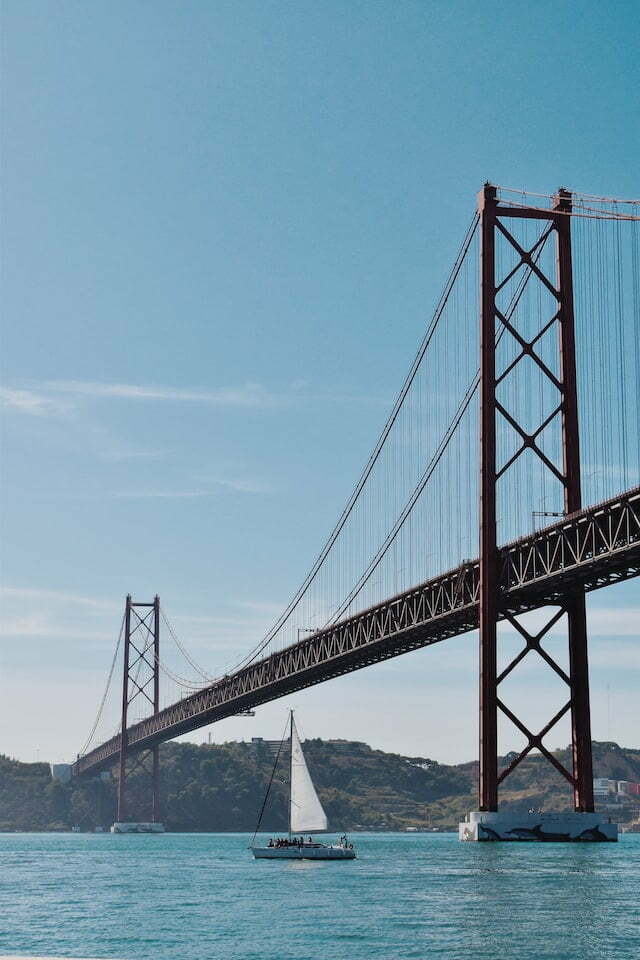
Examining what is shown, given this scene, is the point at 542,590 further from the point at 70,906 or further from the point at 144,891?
the point at 70,906

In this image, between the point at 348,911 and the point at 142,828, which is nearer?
the point at 348,911

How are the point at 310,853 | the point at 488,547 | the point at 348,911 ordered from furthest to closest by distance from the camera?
the point at 310,853 → the point at 488,547 → the point at 348,911

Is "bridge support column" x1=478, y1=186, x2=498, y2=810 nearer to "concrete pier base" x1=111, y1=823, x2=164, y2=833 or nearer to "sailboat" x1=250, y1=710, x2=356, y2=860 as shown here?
"sailboat" x1=250, y1=710, x2=356, y2=860

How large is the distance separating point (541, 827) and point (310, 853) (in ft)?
44.1

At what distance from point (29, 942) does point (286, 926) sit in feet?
18.8

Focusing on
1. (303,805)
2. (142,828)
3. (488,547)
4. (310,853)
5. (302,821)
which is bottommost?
(142,828)

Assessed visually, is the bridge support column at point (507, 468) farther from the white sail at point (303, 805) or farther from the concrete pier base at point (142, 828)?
the concrete pier base at point (142, 828)

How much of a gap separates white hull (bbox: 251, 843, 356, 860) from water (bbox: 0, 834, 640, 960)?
5465 millimetres

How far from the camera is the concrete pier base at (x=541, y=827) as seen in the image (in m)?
55.4

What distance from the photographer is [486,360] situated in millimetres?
59875

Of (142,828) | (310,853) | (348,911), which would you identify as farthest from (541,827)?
(142,828)

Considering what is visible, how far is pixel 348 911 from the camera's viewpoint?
3862 cm

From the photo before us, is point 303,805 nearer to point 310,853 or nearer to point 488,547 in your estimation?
point 310,853

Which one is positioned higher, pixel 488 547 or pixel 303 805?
pixel 488 547
